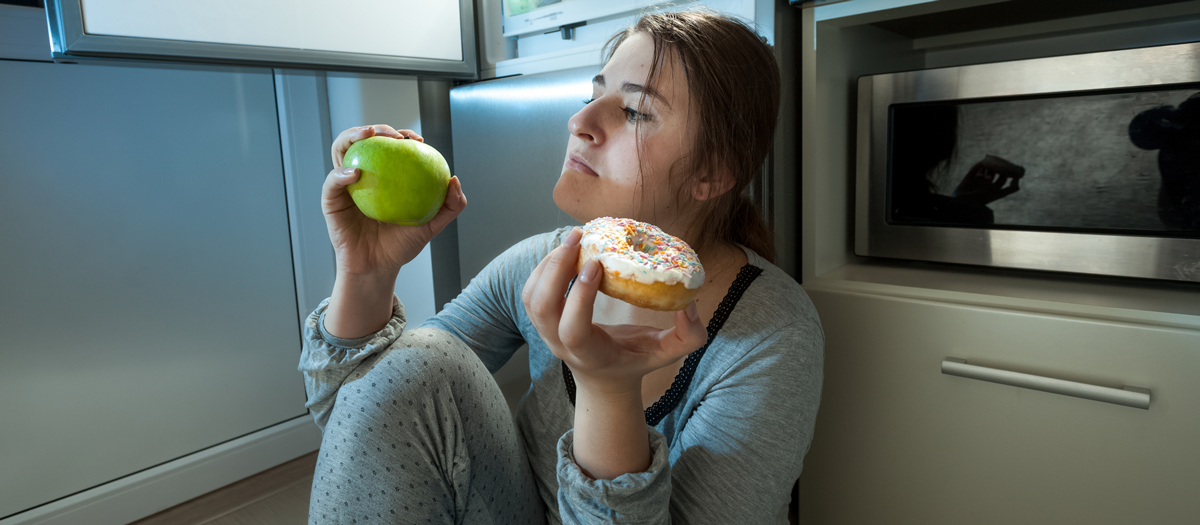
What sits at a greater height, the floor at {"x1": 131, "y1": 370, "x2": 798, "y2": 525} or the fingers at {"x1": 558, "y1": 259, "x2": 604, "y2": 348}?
the fingers at {"x1": 558, "y1": 259, "x2": 604, "y2": 348}

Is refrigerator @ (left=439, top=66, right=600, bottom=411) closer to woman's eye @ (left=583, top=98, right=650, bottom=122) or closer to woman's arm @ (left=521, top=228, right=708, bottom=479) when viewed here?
woman's eye @ (left=583, top=98, right=650, bottom=122)

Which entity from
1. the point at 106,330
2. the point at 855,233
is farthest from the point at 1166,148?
the point at 106,330

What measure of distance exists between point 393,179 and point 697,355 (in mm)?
410

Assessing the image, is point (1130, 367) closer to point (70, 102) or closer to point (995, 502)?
point (995, 502)

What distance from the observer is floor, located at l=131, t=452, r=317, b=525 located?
1444 mm

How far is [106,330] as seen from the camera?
138cm

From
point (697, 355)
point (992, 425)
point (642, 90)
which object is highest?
point (642, 90)

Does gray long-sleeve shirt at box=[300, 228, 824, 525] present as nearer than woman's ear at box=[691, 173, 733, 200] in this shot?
Yes

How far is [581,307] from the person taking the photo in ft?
1.81

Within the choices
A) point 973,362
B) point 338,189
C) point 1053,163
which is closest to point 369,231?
point 338,189

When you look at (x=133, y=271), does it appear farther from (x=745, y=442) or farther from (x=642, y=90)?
(x=745, y=442)

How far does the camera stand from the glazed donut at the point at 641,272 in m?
0.57

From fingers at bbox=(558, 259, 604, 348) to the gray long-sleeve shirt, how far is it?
6.4 inches

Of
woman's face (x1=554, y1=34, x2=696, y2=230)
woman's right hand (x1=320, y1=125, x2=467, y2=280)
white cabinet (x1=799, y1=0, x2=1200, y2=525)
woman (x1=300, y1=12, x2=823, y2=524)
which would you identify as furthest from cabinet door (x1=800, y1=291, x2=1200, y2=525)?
Result: woman's right hand (x1=320, y1=125, x2=467, y2=280)
